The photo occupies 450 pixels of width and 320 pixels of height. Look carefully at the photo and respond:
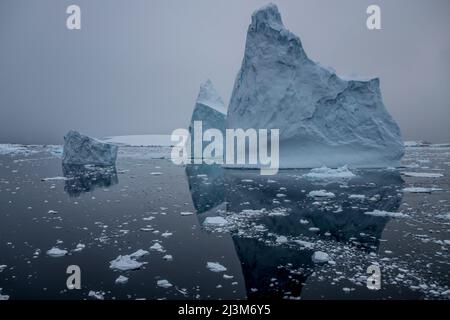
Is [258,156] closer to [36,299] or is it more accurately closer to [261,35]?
[261,35]

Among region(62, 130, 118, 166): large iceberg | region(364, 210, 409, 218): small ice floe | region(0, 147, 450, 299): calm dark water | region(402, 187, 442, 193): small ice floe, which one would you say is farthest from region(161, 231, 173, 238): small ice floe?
region(62, 130, 118, 166): large iceberg

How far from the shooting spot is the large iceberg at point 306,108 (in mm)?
12703

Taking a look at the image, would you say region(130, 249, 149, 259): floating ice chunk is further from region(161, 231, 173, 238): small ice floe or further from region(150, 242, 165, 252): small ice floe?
region(161, 231, 173, 238): small ice floe

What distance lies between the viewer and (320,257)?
142 inches

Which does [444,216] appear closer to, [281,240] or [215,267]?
[281,240]

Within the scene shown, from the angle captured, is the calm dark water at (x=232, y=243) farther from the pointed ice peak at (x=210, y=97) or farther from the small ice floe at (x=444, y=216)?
the pointed ice peak at (x=210, y=97)

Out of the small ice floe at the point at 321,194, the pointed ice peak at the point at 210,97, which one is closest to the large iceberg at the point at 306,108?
the small ice floe at the point at 321,194

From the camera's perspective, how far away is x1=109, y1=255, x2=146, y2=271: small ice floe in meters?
3.48

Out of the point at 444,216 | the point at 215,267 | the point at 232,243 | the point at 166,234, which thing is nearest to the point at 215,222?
the point at 166,234

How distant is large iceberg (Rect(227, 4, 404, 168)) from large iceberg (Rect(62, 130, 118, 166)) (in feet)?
22.4

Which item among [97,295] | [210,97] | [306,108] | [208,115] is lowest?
[97,295]

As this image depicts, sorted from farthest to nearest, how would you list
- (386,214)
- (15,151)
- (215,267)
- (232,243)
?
(15,151)
(386,214)
(232,243)
(215,267)

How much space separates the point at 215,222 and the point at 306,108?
8668 millimetres

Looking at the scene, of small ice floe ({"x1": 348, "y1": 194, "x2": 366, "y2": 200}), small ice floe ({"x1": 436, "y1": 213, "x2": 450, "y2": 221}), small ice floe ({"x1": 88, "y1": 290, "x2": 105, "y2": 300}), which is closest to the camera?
small ice floe ({"x1": 88, "y1": 290, "x2": 105, "y2": 300})
